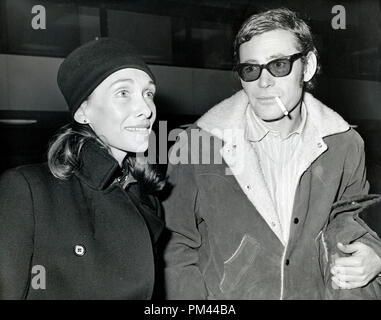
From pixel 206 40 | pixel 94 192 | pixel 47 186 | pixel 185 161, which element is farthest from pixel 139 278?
pixel 206 40

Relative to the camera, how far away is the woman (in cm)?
121

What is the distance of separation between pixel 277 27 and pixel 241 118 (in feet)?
1.39

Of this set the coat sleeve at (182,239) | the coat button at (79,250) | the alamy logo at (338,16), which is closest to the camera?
the coat button at (79,250)

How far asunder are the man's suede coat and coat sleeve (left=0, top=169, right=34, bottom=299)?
638mm

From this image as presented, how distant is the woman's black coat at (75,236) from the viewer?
1192 mm

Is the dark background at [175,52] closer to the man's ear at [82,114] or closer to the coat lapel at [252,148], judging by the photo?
the coat lapel at [252,148]

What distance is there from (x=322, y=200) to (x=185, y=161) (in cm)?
63

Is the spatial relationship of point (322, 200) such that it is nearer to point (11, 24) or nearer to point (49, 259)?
point (49, 259)

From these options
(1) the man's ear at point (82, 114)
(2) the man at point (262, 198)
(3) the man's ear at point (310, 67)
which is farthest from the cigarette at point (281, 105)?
(1) the man's ear at point (82, 114)

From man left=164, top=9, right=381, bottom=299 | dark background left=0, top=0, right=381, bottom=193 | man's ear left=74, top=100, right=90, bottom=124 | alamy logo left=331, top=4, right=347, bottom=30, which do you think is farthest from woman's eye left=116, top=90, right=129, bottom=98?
alamy logo left=331, top=4, right=347, bottom=30

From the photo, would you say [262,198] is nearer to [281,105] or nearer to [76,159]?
[281,105]

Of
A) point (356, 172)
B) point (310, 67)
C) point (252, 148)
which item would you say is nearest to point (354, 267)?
point (356, 172)

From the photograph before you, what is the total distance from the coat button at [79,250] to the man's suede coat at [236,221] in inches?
19.1

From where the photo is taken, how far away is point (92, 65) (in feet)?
4.49
